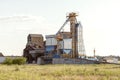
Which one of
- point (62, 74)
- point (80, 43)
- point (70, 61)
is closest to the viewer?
point (62, 74)

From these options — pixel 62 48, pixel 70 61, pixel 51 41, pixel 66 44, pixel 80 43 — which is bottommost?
pixel 70 61

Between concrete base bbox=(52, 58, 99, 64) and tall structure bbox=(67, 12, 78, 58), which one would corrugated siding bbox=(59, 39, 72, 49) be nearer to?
tall structure bbox=(67, 12, 78, 58)

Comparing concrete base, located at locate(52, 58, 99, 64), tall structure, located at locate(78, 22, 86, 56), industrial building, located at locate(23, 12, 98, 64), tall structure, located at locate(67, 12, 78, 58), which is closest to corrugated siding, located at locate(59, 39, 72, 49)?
industrial building, located at locate(23, 12, 98, 64)

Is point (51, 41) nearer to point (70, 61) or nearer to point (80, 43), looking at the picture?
point (80, 43)

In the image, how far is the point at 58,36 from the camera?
10769cm

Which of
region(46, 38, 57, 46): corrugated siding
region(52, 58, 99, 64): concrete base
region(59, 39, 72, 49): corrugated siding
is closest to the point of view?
region(52, 58, 99, 64): concrete base

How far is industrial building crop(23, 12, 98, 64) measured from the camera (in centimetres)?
10225

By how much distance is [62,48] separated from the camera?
106 m

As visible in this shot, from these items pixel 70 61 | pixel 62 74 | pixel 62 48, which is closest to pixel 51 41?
pixel 62 48

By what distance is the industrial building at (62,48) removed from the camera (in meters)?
102

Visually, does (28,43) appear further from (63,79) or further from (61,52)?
(63,79)

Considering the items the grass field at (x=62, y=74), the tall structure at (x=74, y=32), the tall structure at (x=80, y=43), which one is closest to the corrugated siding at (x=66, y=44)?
the tall structure at (x=74, y=32)

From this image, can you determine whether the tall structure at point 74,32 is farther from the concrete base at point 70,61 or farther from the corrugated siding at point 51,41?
the corrugated siding at point 51,41

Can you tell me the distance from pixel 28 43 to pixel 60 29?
17.5 metres
